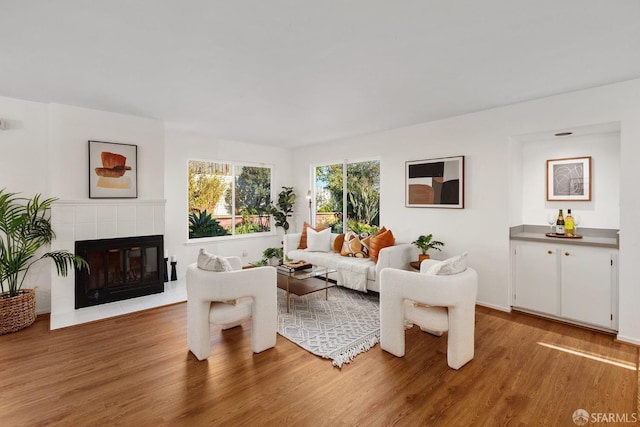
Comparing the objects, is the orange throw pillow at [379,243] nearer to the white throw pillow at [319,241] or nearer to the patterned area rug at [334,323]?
the patterned area rug at [334,323]

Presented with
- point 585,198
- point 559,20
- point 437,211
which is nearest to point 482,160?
point 437,211

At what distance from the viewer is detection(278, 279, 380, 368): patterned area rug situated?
2.90m

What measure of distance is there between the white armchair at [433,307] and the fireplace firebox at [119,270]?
3.40 metres

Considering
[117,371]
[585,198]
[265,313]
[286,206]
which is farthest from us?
[286,206]

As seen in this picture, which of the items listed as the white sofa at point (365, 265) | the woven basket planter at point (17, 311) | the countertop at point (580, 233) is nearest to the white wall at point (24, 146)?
the woven basket planter at point (17, 311)

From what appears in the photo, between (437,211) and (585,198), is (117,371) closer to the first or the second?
(437,211)

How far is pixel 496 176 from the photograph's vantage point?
154 inches

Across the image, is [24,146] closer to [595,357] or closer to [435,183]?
[435,183]

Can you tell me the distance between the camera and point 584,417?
1998 mm

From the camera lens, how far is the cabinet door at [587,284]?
10.5 ft

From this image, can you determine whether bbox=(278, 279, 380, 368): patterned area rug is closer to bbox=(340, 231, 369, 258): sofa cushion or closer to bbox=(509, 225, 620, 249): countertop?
bbox=(340, 231, 369, 258): sofa cushion

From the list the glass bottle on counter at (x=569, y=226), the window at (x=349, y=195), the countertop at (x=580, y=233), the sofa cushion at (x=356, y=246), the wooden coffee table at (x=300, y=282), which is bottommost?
the wooden coffee table at (x=300, y=282)

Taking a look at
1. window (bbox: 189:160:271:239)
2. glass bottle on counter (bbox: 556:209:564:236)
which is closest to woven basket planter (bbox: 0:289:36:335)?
window (bbox: 189:160:271:239)

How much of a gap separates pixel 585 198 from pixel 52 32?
211 inches
